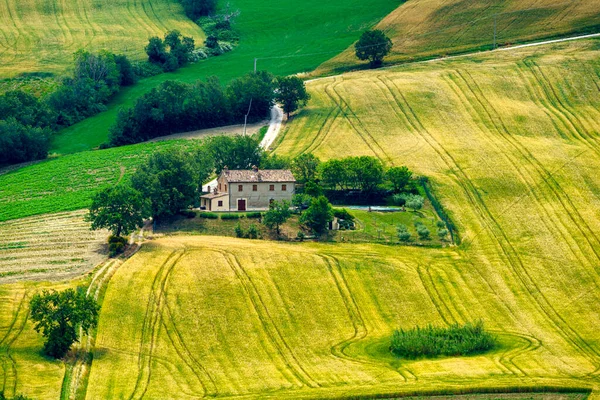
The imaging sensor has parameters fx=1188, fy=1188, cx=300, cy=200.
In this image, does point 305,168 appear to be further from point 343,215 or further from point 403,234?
point 403,234

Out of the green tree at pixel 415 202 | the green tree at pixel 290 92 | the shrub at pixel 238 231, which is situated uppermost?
the green tree at pixel 290 92

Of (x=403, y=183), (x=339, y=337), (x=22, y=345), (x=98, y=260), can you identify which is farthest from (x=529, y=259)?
(x=22, y=345)

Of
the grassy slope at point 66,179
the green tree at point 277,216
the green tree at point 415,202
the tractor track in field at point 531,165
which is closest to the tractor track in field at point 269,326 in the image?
the green tree at point 277,216

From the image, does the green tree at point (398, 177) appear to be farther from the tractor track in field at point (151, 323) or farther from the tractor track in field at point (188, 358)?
the tractor track in field at point (188, 358)

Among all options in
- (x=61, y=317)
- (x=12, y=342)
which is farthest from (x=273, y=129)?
(x=12, y=342)

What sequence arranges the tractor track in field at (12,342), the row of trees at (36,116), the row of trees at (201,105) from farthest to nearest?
the row of trees at (201,105)
the row of trees at (36,116)
the tractor track in field at (12,342)

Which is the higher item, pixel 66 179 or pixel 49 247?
pixel 66 179

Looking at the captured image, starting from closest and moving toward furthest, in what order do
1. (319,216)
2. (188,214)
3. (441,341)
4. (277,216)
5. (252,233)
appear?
(441,341), (252,233), (277,216), (319,216), (188,214)
